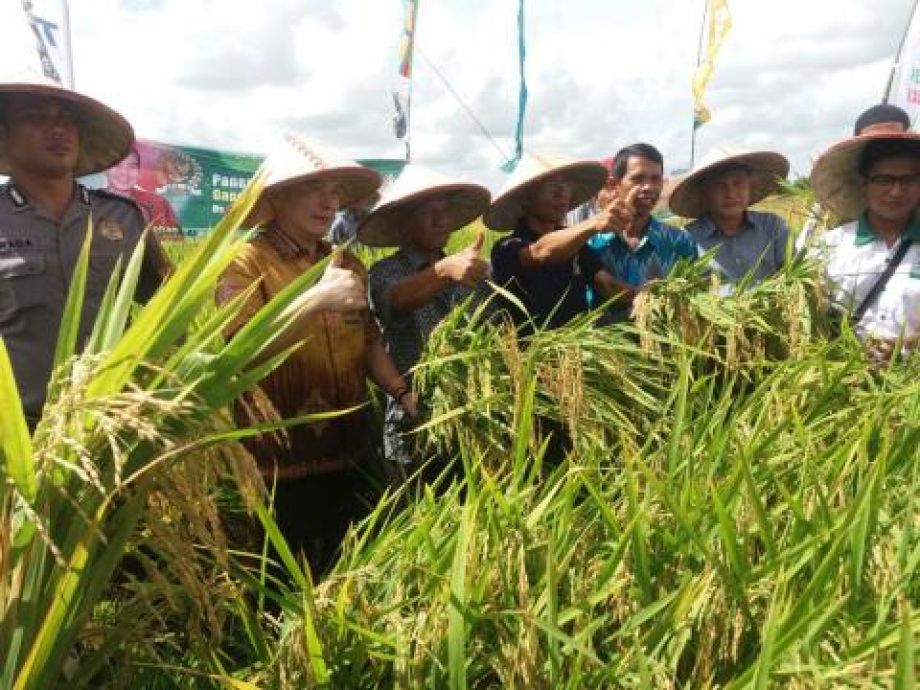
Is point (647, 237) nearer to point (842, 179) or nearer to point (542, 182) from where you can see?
point (542, 182)

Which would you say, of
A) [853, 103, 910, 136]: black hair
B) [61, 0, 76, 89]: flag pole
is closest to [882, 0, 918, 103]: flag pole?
[853, 103, 910, 136]: black hair

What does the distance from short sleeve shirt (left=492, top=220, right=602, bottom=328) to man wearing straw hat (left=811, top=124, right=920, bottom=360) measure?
2.20 ft

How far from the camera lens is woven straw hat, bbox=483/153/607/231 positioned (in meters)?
2.35

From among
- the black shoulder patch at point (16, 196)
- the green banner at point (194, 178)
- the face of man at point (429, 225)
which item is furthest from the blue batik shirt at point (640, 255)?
the green banner at point (194, 178)

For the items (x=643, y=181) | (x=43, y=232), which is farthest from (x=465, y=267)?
(x=43, y=232)

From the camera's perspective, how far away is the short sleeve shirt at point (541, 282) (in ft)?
7.22

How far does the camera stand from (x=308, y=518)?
6.61 feet

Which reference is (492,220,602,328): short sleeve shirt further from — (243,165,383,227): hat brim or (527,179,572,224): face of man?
(243,165,383,227): hat brim

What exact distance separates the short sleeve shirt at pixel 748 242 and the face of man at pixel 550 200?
0.51 m

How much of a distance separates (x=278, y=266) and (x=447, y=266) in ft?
1.33

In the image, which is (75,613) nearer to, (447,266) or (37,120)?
(447,266)

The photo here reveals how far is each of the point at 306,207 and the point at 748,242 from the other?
4.91 ft

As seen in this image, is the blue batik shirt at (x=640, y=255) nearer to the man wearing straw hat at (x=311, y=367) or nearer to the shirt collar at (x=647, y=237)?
the shirt collar at (x=647, y=237)

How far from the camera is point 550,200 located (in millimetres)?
2381
